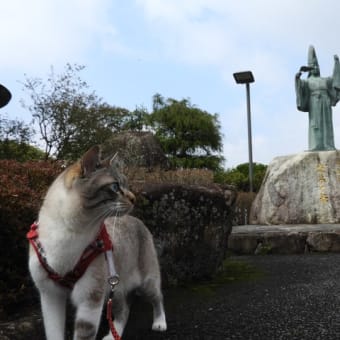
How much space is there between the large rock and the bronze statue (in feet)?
24.3

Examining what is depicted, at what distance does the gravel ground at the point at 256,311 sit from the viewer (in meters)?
3.35

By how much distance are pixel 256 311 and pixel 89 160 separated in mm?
2389

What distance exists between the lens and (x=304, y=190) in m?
10.8

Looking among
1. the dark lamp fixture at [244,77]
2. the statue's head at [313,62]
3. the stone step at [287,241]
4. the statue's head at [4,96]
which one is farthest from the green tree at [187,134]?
the statue's head at [4,96]

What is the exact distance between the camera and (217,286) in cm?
509

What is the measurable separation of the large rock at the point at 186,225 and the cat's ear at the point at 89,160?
208 centimetres

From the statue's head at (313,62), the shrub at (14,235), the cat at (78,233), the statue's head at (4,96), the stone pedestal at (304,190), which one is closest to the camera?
the cat at (78,233)

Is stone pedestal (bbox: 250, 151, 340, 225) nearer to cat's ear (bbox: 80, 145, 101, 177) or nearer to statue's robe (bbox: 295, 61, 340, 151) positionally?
A: statue's robe (bbox: 295, 61, 340, 151)

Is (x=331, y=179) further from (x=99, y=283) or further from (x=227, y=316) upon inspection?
(x=99, y=283)

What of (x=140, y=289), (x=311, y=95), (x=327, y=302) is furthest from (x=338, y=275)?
(x=311, y=95)

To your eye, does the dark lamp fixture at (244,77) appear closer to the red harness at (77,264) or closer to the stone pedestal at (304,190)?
the stone pedestal at (304,190)

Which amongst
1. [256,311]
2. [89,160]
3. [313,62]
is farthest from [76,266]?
[313,62]

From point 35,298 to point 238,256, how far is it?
17.5 feet

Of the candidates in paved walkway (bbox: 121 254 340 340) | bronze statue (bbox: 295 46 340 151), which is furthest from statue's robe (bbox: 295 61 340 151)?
paved walkway (bbox: 121 254 340 340)
